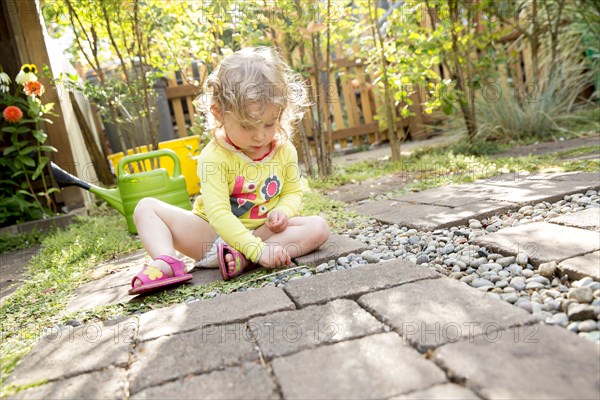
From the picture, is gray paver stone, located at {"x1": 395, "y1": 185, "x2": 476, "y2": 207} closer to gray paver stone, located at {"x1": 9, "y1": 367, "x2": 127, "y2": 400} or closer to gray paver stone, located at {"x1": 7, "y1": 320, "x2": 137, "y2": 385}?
gray paver stone, located at {"x1": 7, "y1": 320, "x2": 137, "y2": 385}

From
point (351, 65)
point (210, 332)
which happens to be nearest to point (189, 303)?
point (210, 332)

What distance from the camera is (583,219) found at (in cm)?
164

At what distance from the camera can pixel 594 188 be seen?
2121 mm

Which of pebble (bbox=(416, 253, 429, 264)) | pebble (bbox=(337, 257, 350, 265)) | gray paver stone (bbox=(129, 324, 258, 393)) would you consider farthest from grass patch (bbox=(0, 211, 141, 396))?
pebble (bbox=(416, 253, 429, 264))

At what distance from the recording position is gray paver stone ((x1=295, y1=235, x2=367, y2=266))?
68.9 inches

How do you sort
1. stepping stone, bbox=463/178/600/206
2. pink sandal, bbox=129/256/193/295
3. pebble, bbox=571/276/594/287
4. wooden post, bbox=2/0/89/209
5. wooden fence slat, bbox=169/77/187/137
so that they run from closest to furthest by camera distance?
pebble, bbox=571/276/594/287 < pink sandal, bbox=129/256/193/295 < stepping stone, bbox=463/178/600/206 < wooden post, bbox=2/0/89/209 < wooden fence slat, bbox=169/77/187/137

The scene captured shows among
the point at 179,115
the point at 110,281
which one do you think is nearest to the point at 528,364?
the point at 110,281

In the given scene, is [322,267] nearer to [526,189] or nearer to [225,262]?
[225,262]

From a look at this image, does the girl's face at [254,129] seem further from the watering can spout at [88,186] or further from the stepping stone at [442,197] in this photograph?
the watering can spout at [88,186]

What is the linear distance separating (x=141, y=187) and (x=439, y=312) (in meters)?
2.11

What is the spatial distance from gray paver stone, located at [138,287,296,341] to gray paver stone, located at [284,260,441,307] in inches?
→ 1.9

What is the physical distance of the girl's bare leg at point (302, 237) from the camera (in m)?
1.81

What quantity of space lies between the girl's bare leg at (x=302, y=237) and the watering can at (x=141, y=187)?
1214mm

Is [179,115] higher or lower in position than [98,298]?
higher
